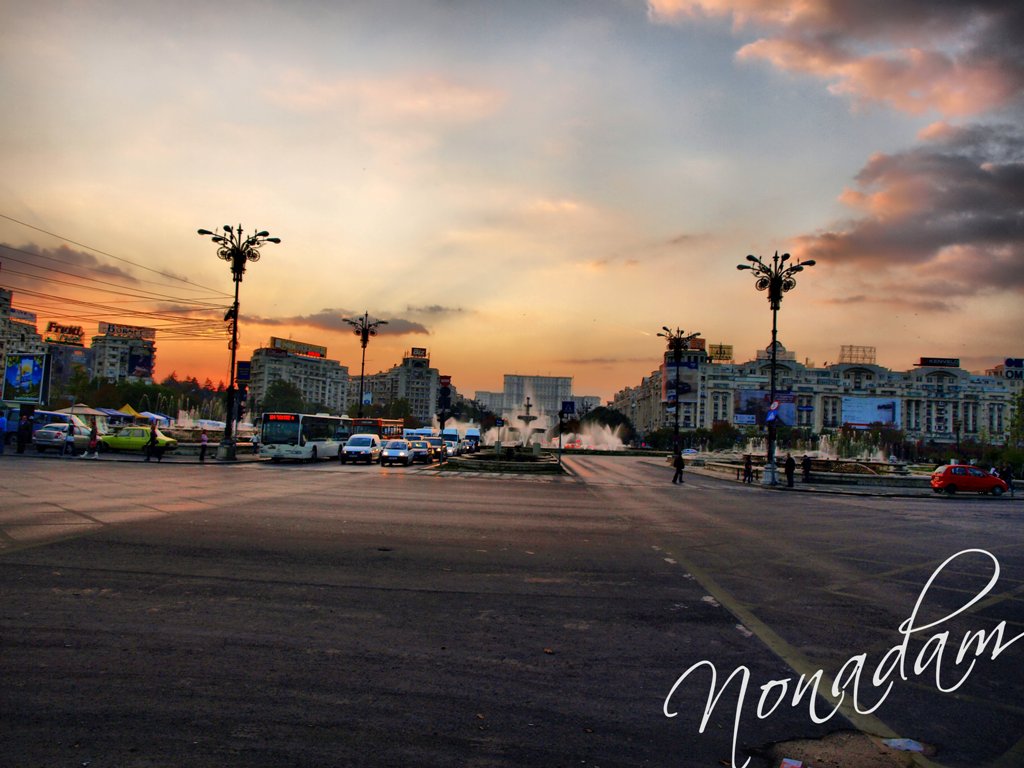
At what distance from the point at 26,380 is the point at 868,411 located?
13922cm

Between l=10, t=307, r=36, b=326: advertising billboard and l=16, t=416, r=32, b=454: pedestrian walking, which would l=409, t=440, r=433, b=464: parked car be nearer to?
l=16, t=416, r=32, b=454: pedestrian walking

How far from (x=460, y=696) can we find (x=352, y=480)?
71.0ft

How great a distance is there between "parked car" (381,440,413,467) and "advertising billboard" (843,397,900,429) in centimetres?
12032

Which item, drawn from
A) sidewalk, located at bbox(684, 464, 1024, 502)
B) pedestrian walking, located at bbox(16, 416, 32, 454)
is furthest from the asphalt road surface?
pedestrian walking, located at bbox(16, 416, 32, 454)

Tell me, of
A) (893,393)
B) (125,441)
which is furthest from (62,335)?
(893,393)

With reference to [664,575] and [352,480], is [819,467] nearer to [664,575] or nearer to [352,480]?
[352,480]

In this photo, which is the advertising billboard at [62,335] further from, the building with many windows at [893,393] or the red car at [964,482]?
the red car at [964,482]

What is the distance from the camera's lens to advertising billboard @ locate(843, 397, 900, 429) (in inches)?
5246

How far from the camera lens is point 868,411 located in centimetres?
13588

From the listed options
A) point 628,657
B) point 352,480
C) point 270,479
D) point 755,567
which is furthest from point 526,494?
point 628,657

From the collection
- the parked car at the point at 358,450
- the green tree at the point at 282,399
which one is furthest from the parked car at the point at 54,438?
the green tree at the point at 282,399

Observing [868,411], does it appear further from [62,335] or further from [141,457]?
[62,335]

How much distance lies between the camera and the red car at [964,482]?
3247 cm

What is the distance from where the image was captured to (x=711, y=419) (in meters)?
197
